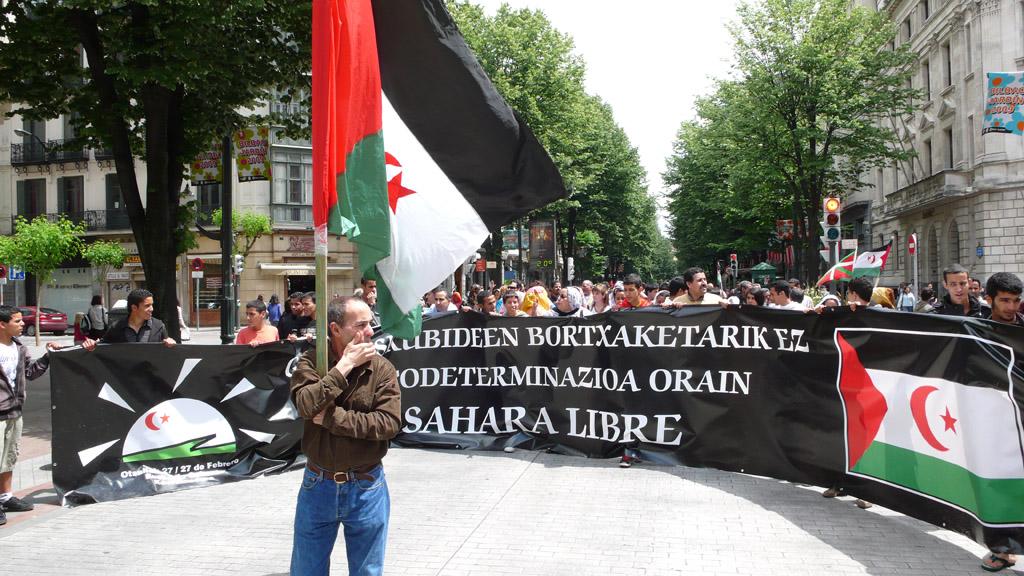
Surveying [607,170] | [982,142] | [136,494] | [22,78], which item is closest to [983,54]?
[982,142]

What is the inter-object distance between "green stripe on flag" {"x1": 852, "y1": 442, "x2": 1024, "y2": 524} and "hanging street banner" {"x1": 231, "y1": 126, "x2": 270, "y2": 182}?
13.1 meters

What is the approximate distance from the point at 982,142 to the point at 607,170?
21399 millimetres

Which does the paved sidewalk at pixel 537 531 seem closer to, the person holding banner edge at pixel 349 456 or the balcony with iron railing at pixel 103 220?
the person holding banner edge at pixel 349 456

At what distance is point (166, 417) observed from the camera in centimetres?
738

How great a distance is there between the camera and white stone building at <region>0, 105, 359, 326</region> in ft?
132

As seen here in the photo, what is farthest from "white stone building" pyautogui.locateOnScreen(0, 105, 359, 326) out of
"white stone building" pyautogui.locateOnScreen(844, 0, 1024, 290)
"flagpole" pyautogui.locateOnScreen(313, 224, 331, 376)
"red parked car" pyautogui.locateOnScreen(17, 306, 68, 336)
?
"flagpole" pyautogui.locateOnScreen(313, 224, 331, 376)

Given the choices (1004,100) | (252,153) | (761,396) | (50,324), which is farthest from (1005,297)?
(50,324)

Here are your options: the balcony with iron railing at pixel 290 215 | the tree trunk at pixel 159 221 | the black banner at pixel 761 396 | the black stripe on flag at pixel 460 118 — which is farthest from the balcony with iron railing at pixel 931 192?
the black stripe on flag at pixel 460 118

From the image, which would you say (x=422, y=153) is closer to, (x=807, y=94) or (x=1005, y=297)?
(x=1005, y=297)

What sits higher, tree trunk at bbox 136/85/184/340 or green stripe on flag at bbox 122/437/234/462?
tree trunk at bbox 136/85/184/340

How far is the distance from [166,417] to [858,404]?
604 cm

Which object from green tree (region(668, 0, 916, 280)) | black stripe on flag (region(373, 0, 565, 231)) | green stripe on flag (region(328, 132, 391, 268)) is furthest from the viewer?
green tree (region(668, 0, 916, 280))

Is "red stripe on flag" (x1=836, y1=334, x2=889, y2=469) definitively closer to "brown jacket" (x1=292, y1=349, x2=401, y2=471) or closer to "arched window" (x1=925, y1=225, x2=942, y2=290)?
"brown jacket" (x1=292, y1=349, x2=401, y2=471)

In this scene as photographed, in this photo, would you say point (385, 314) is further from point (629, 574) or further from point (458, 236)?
point (629, 574)
